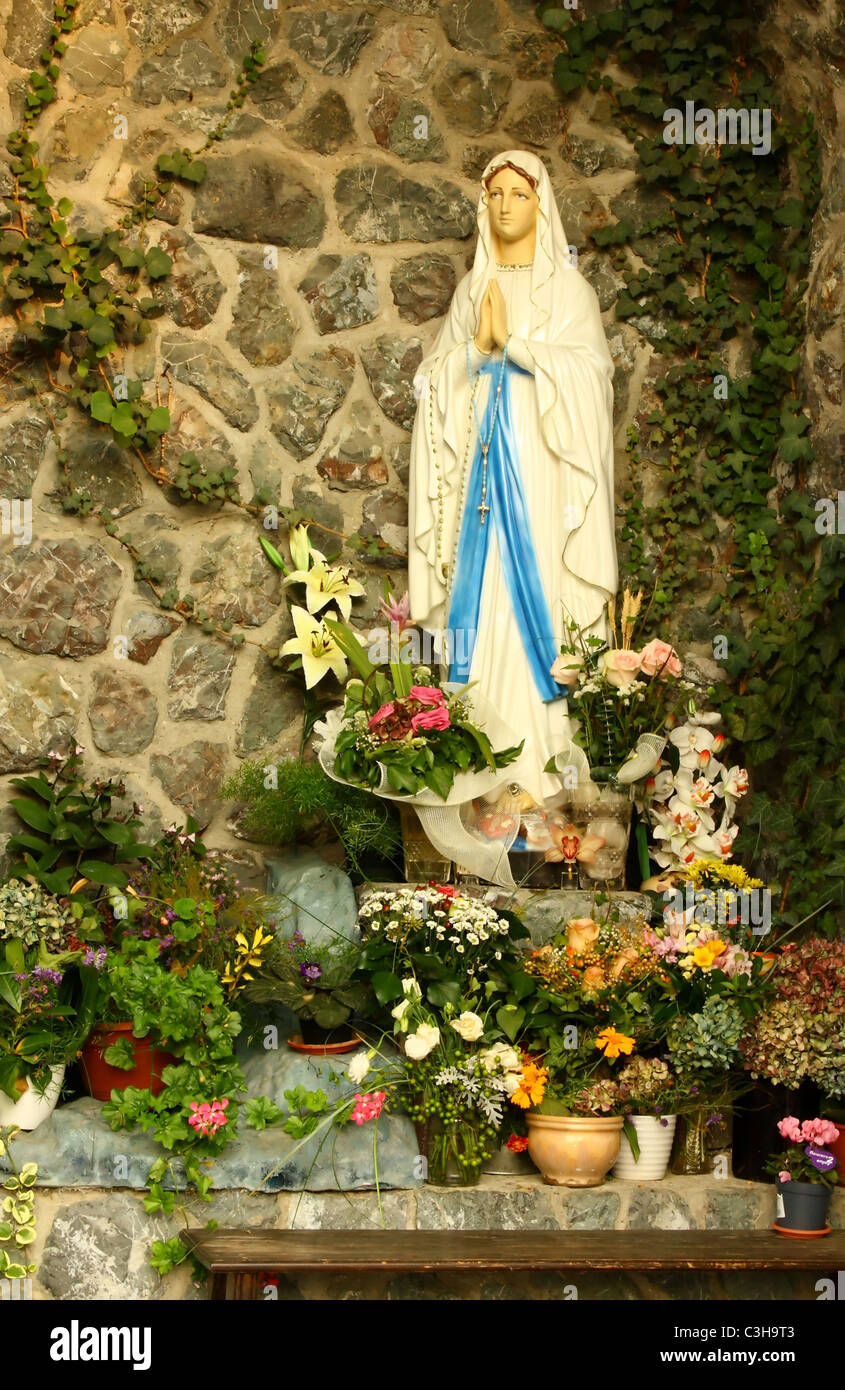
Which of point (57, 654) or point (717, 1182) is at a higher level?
point (57, 654)

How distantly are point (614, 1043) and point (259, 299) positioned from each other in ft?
9.08

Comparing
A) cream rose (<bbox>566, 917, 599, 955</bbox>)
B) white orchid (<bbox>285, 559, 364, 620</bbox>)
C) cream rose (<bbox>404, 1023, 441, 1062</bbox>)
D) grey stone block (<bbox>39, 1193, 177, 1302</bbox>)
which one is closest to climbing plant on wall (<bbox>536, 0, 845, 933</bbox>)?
white orchid (<bbox>285, 559, 364, 620</bbox>)

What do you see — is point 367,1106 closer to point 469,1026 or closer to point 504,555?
point 469,1026

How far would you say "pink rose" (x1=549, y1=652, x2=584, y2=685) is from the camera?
479 cm

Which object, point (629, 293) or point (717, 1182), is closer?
point (717, 1182)

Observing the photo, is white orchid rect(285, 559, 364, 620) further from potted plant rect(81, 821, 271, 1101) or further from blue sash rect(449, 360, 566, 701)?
potted plant rect(81, 821, 271, 1101)

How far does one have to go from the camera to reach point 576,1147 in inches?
154

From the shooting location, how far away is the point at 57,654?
16.8 feet

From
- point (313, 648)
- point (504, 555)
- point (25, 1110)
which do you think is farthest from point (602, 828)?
point (25, 1110)

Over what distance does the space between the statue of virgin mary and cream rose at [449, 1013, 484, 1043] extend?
3.30ft

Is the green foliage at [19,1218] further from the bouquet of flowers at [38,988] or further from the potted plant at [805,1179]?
the potted plant at [805,1179]
